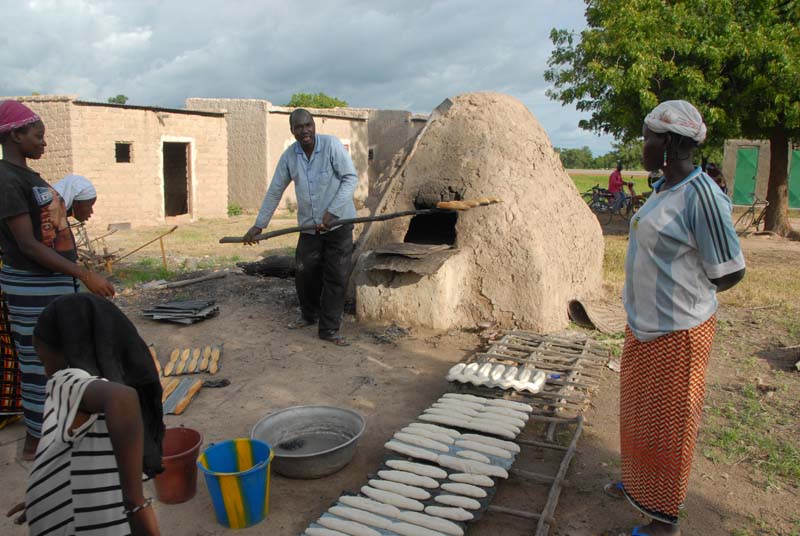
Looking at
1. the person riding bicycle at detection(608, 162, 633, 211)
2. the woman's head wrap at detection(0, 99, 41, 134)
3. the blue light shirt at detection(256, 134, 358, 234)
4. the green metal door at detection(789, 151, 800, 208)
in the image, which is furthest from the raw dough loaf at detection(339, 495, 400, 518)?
the green metal door at detection(789, 151, 800, 208)

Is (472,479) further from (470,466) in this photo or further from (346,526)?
(346,526)

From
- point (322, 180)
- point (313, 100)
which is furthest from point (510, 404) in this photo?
point (313, 100)

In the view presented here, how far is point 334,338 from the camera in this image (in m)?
5.18

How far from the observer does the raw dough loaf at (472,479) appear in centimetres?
273

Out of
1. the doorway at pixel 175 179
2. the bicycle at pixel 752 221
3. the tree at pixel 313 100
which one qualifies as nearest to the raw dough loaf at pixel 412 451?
the bicycle at pixel 752 221

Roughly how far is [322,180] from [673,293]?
332 centimetres

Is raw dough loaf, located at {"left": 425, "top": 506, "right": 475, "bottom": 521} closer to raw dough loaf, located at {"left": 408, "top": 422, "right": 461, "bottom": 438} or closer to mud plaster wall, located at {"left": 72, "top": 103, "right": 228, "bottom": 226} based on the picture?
raw dough loaf, located at {"left": 408, "top": 422, "right": 461, "bottom": 438}

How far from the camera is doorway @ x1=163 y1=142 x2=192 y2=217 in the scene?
1727 centimetres

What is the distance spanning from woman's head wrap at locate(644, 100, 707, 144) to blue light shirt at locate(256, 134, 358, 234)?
→ 298 cm

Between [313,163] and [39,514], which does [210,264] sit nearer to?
[313,163]

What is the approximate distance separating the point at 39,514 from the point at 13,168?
1.75 metres

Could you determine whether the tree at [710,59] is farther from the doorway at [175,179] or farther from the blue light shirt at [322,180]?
the doorway at [175,179]

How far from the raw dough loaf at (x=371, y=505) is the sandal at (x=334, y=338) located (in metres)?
2.47

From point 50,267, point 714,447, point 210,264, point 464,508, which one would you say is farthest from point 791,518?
point 210,264
